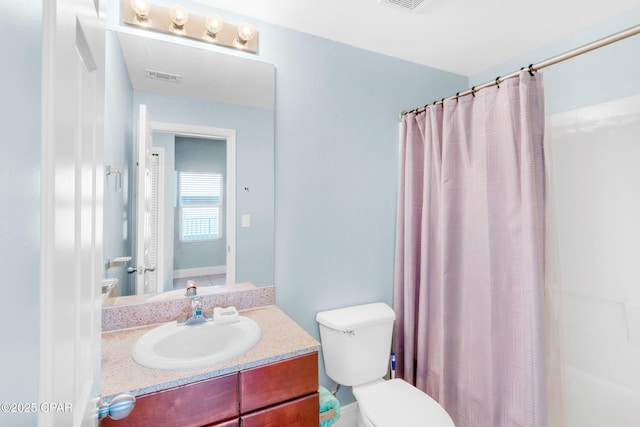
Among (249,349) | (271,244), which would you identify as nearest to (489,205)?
(271,244)

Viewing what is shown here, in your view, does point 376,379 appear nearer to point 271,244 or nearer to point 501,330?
point 501,330

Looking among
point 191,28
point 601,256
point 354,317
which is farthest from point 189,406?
point 601,256

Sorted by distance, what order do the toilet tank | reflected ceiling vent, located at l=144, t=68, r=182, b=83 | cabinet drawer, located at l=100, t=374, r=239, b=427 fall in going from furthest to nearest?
the toilet tank → reflected ceiling vent, located at l=144, t=68, r=182, b=83 → cabinet drawer, located at l=100, t=374, r=239, b=427

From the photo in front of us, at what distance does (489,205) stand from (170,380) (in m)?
1.55

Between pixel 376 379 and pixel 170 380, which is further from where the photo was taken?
pixel 376 379

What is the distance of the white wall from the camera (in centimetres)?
155

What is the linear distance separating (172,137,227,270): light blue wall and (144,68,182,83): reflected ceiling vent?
28 cm

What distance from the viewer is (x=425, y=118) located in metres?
1.95

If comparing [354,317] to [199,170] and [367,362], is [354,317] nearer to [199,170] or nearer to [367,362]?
[367,362]

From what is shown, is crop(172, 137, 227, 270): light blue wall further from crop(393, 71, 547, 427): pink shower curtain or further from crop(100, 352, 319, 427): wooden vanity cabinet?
crop(393, 71, 547, 427): pink shower curtain

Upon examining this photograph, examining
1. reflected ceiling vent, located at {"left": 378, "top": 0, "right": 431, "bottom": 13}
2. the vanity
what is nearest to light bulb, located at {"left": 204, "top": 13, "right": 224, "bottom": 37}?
reflected ceiling vent, located at {"left": 378, "top": 0, "right": 431, "bottom": 13}

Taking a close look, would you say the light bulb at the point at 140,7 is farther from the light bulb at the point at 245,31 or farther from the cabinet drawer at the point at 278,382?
the cabinet drawer at the point at 278,382

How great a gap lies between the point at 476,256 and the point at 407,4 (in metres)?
1.33

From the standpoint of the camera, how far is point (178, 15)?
4.80 feet
